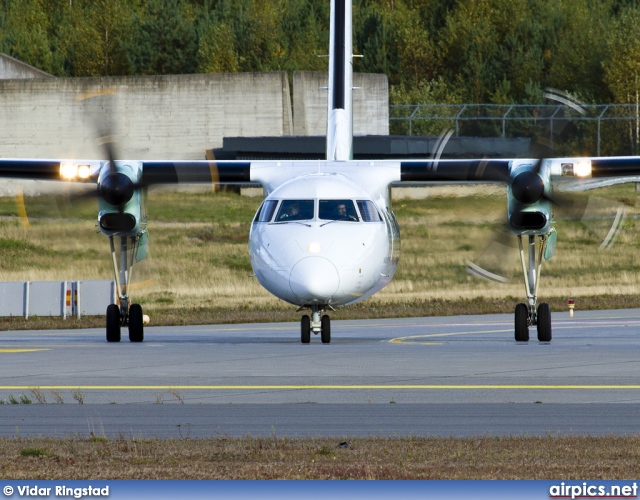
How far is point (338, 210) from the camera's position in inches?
812

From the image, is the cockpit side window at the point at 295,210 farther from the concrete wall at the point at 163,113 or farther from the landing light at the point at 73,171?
the concrete wall at the point at 163,113

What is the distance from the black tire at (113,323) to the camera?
944 inches

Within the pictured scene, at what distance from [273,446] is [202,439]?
3.01 ft

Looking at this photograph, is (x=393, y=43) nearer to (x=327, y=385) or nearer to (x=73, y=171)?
(x=73, y=171)

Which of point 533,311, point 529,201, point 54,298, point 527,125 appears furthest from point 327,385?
point 527,125

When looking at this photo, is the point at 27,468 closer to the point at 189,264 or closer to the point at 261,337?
the point at 261,337

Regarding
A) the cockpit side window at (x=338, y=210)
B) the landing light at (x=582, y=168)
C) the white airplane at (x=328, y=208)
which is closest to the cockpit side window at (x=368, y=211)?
the white airplane at (x=328, y=208)

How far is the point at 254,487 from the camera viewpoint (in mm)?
9102

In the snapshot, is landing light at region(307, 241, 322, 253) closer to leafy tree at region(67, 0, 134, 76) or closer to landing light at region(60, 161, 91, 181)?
landing light at region(60, 161, 91, 181)

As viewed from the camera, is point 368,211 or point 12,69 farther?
point 12,69

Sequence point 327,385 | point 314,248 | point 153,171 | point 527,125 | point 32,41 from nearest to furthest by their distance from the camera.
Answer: point 327,385 → point 314,248 → point 153,171 → point 527,125 → point 32,41

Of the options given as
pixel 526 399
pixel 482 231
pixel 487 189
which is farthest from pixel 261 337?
pixel 482 231

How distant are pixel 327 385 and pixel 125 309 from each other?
9423mm

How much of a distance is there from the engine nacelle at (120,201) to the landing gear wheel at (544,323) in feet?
27.6
